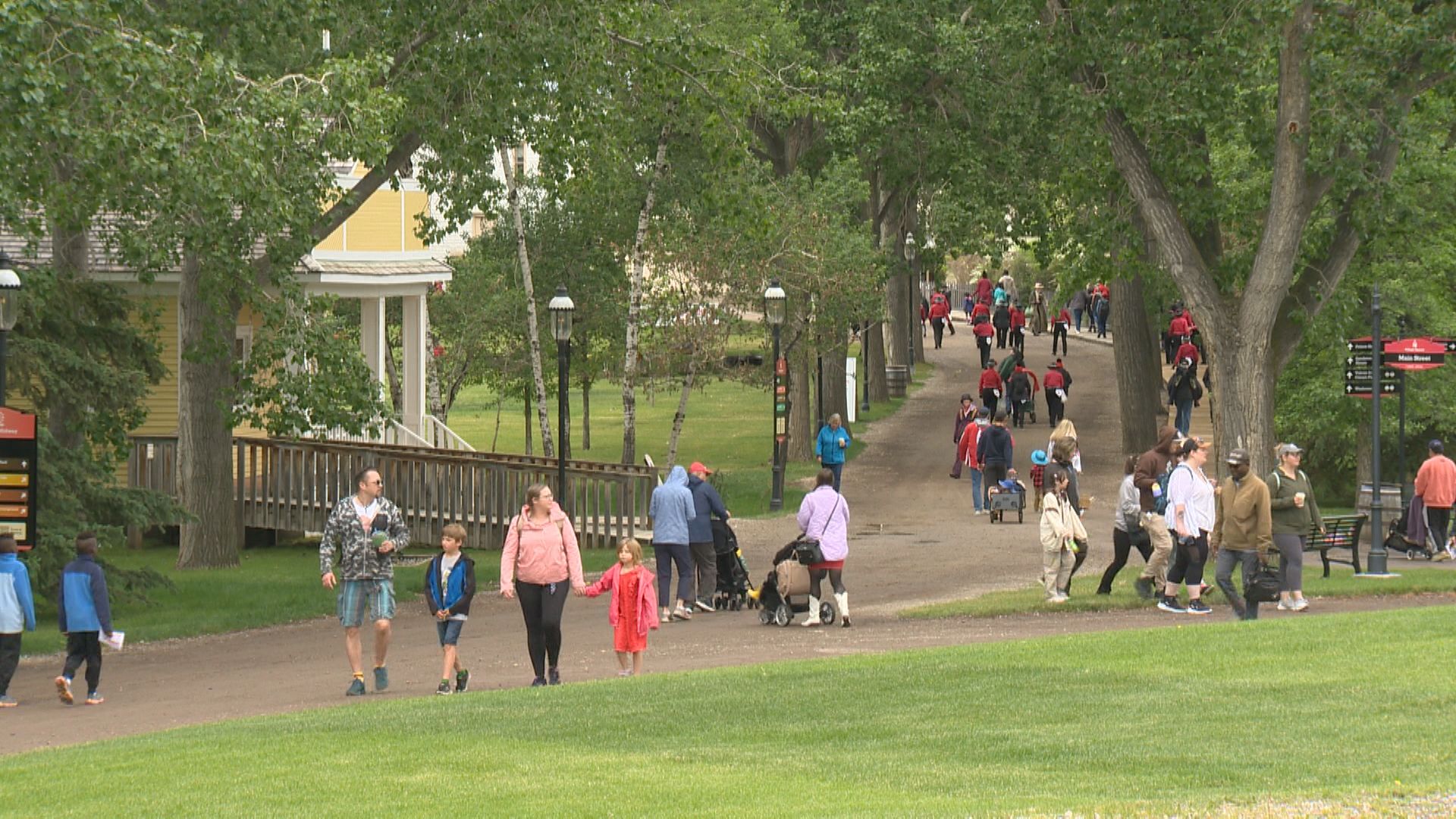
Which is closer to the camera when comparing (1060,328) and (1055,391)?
(1055,391)

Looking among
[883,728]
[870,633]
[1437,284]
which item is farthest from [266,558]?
[1437,284]

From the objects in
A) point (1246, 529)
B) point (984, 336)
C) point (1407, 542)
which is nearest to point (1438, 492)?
point (1407, 542)

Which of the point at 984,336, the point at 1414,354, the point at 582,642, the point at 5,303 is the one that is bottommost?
the point at 582,642

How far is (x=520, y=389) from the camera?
133 ft

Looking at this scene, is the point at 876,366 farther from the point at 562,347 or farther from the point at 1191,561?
the point at 1191,561

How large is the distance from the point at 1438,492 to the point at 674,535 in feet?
33.0

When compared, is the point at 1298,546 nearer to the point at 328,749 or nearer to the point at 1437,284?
the point at 328,749

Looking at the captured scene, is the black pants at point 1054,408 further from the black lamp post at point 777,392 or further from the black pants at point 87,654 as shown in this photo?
the black pants at point 87,654

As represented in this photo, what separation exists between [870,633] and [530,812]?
8.25 meters

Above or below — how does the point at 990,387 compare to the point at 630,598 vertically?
above

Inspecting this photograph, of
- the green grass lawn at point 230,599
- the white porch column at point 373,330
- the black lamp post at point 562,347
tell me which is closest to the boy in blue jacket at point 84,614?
the green grass lawn at point 230,599

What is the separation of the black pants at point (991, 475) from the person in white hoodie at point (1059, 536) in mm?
9371

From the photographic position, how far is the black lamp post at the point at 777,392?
94.5ft

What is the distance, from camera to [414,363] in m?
32.4
